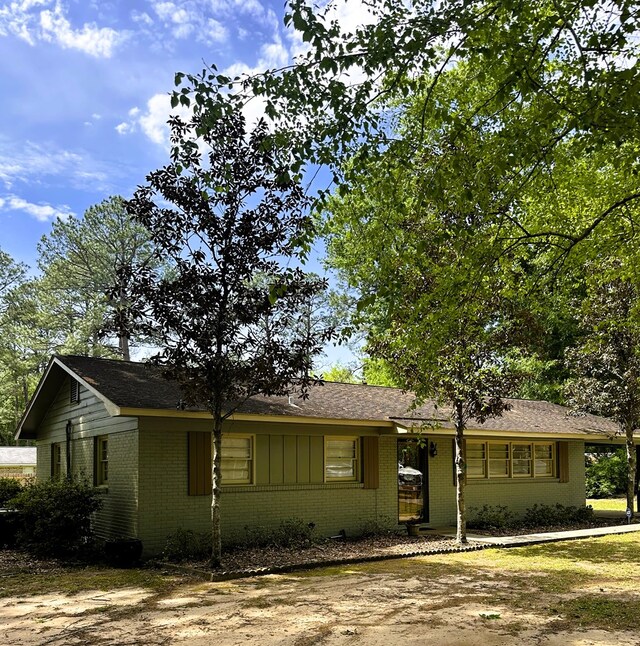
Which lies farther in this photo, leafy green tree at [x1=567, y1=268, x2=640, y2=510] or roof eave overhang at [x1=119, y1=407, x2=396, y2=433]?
leafy green tree at [x1=567, y1=268, x2=640, y2=510]

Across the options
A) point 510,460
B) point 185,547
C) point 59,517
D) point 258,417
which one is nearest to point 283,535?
point 185,547

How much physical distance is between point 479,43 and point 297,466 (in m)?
10.5

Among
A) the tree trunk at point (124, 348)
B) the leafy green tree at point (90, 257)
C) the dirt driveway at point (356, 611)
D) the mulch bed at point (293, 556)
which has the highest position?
the leafy green tree at point (90, 257)

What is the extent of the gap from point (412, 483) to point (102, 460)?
7571 mm

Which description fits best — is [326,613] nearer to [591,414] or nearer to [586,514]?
[586,514]

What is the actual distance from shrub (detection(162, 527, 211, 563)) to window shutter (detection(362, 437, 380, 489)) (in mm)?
4554

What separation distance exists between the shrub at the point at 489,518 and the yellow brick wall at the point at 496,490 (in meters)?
0.13

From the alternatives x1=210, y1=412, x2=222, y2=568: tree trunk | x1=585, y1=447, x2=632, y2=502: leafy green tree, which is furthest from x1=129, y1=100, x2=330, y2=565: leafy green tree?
x1=585, y1=447, x2=632, y2=502: leafy green tree

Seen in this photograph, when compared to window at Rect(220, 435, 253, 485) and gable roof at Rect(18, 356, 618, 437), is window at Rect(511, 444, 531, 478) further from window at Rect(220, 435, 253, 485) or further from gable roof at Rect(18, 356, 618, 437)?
window at Rect(220, 435, 253, 485)

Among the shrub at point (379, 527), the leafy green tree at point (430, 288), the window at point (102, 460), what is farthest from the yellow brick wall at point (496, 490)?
the window at point (102, 460)

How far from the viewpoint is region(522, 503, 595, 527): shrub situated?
1967 centimetres

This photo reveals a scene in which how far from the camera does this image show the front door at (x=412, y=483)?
59.9 ft

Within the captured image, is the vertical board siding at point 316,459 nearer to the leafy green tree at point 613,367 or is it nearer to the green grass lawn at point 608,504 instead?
the leafy green tree at point 613,367

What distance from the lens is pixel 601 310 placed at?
1881 centimetres
